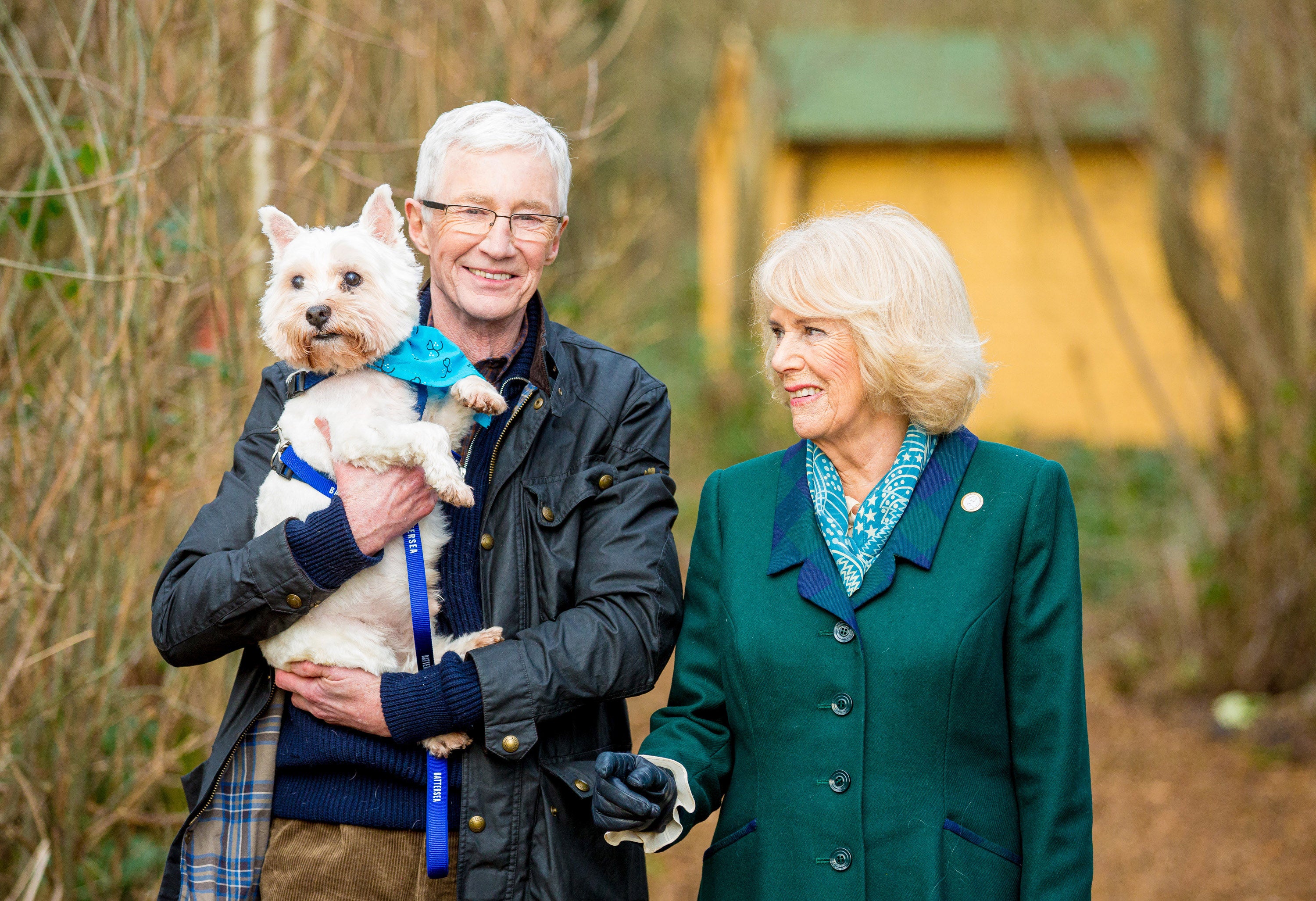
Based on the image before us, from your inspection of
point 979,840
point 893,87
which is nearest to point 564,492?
point 979,840

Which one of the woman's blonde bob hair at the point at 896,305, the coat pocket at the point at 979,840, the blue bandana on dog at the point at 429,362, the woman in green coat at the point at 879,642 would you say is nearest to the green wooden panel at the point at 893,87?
the woman's blonde bob hair at the point at 896,305

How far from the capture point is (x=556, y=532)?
9.30 feet

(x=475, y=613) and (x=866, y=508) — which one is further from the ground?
(x=866, y=508)

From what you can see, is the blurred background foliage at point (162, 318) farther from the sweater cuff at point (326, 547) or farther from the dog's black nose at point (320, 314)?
the sweater cuff at point (326, 547)

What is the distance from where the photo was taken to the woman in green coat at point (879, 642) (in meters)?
2.69

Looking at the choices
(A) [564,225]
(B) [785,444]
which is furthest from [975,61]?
(A) [564,225]

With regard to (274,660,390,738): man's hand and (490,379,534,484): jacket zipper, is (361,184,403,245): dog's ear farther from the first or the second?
(274,660,390,738): man's hand

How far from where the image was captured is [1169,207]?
28.4 feet

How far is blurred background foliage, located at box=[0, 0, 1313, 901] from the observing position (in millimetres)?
4043

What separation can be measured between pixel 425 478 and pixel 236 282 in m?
2.53

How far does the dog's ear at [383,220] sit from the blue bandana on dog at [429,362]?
26 cm

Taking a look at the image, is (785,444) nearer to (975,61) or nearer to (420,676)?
(975,61)

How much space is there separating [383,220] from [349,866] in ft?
4.85

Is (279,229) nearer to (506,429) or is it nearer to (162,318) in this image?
(506,429)
